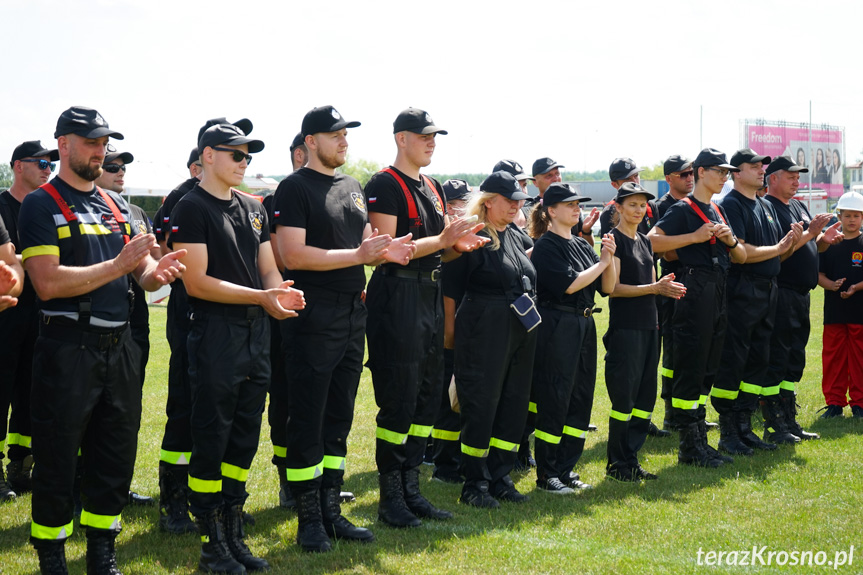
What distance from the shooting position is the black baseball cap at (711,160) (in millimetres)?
8016

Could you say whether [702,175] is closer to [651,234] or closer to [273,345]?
[651,234]

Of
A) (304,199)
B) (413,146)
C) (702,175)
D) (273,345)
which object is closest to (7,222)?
(273,345)

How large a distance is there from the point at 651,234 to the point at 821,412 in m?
4.13

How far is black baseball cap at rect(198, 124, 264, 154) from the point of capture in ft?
16.9

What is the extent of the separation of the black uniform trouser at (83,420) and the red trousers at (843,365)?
330 inches

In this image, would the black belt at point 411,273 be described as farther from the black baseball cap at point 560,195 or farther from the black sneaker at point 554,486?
the black sneaker at point 554,486

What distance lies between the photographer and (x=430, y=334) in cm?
606

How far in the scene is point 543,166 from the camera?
9.11 meters

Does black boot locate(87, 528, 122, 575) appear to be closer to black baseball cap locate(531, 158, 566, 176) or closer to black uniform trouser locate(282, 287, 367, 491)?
black uniform trouser locate(282, 287, 367, 491)

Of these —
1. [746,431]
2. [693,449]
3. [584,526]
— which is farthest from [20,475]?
[746,431]

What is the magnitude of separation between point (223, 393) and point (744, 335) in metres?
5.55

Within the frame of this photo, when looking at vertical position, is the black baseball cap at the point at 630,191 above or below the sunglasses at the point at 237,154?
below

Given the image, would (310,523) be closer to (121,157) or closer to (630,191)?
(121,157)

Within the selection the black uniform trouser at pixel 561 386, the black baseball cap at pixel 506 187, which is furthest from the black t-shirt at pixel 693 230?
the black baseball cap at pixel 506 187
